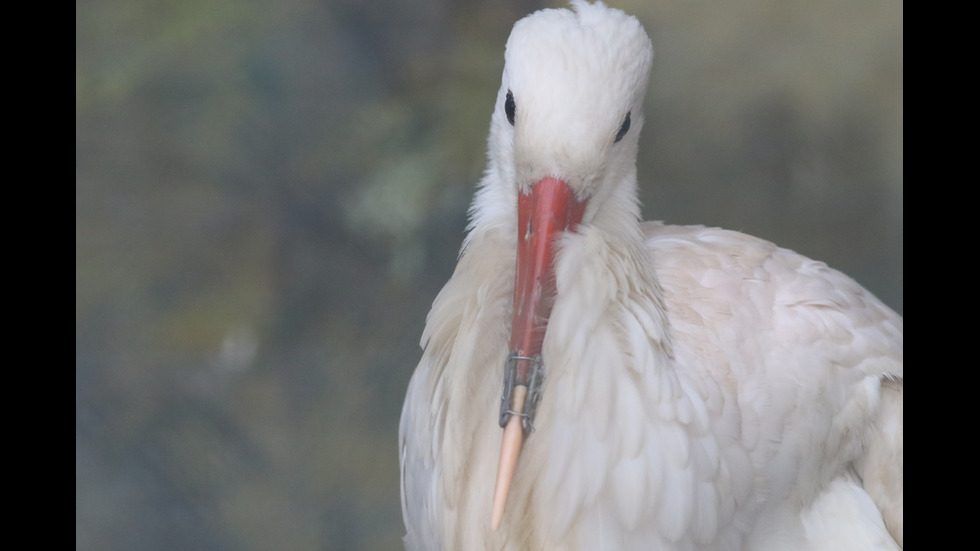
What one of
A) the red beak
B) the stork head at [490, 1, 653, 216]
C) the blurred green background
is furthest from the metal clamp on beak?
the blurred green background

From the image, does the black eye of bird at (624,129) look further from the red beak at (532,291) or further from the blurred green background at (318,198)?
the blurred green background at (318,198)

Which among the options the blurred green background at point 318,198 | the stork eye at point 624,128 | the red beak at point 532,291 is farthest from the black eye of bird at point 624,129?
the blurred green background at point 318,198

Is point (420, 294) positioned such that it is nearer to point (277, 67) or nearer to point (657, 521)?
point (277, 67)

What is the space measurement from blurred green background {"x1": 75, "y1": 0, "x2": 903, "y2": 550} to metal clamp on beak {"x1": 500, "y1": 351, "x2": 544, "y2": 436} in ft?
3.47

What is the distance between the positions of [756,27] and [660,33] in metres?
0.18

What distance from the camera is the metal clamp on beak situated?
2.73 ft

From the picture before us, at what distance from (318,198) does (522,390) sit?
3.60 ft

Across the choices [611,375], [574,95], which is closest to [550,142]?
[574,95]

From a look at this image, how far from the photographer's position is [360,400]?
1.89 meters

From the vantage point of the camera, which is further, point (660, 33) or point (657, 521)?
point (660, 33)

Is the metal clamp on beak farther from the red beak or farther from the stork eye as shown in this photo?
the stork eye

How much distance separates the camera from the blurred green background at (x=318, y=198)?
68.1 inches
